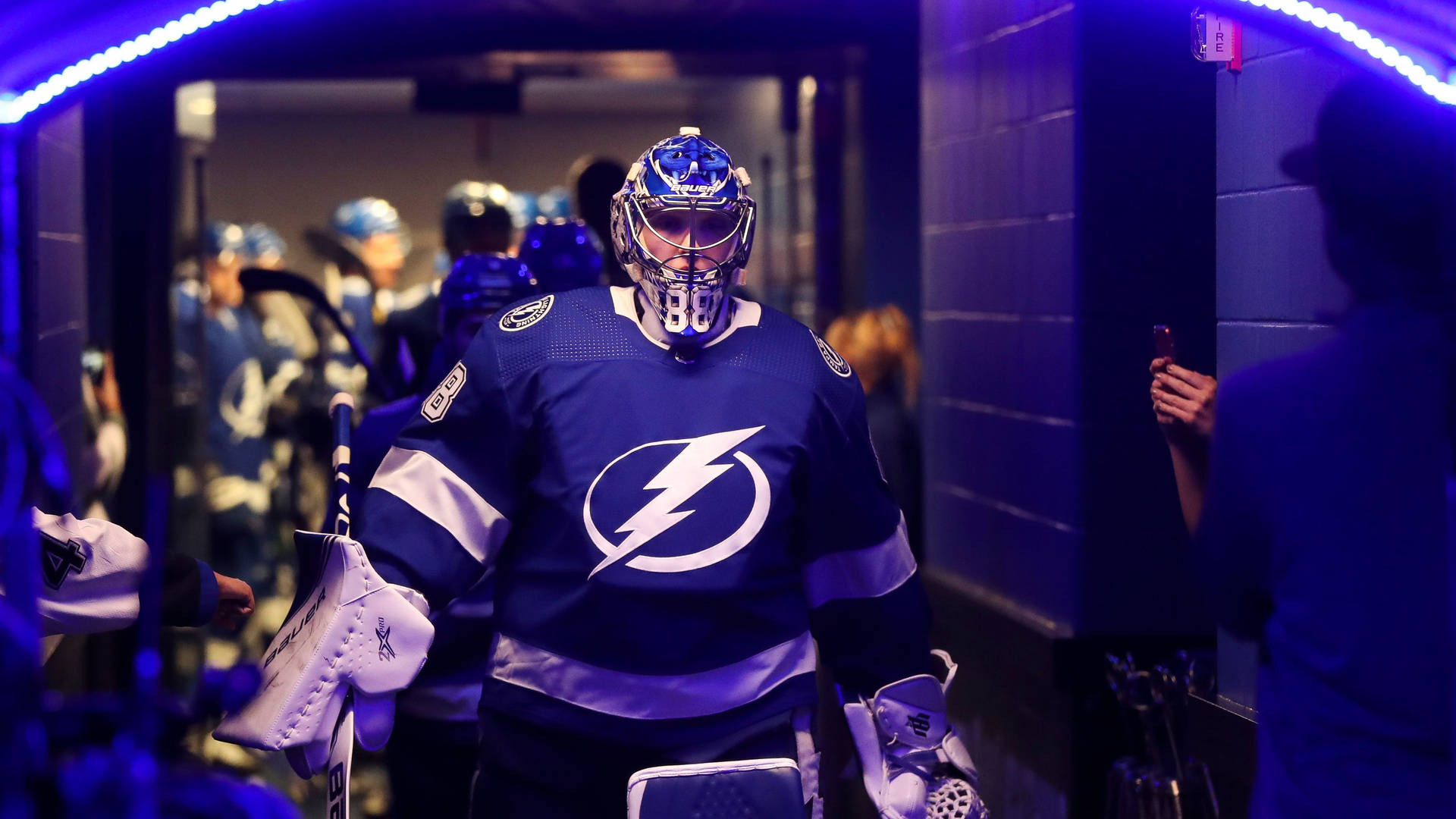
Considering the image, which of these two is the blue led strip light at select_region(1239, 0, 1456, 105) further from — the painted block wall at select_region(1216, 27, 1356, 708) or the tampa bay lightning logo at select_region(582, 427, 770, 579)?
the tampa bay lightning logo at select_region(582, 427, 770, 579)

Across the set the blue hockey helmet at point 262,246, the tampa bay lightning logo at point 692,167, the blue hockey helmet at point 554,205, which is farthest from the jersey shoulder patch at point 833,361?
the blue hockey helmet at point 554,205

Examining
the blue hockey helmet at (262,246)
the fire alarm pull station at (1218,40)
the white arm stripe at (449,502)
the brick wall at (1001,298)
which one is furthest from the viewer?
the blue hockey helmet at (262,246)

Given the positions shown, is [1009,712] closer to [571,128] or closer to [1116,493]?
[1116,493]

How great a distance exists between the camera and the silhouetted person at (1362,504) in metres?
1.87

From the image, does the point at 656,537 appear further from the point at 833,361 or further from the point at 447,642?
the point at 447,642

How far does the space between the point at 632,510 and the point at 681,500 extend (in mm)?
71

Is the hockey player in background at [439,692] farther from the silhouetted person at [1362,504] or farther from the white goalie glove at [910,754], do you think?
the silhouetted person at [1362,504]

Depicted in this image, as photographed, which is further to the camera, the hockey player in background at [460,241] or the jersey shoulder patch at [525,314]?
the hockey player in background at [460,241]

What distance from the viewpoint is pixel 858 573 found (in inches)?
102

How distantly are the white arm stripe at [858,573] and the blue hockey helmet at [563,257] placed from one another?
1546 mm

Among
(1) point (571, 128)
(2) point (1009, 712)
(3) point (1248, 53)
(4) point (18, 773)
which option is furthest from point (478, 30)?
(1) point (571, 128)

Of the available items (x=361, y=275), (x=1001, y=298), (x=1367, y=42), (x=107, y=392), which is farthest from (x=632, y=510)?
(x=361, y=275)

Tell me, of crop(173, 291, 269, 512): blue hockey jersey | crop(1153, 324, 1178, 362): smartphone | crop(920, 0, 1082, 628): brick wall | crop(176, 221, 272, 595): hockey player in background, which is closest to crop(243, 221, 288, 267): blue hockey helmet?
crop(176, 221, 272, 595): hockey player in background

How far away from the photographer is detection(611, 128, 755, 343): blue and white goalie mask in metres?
2.49
